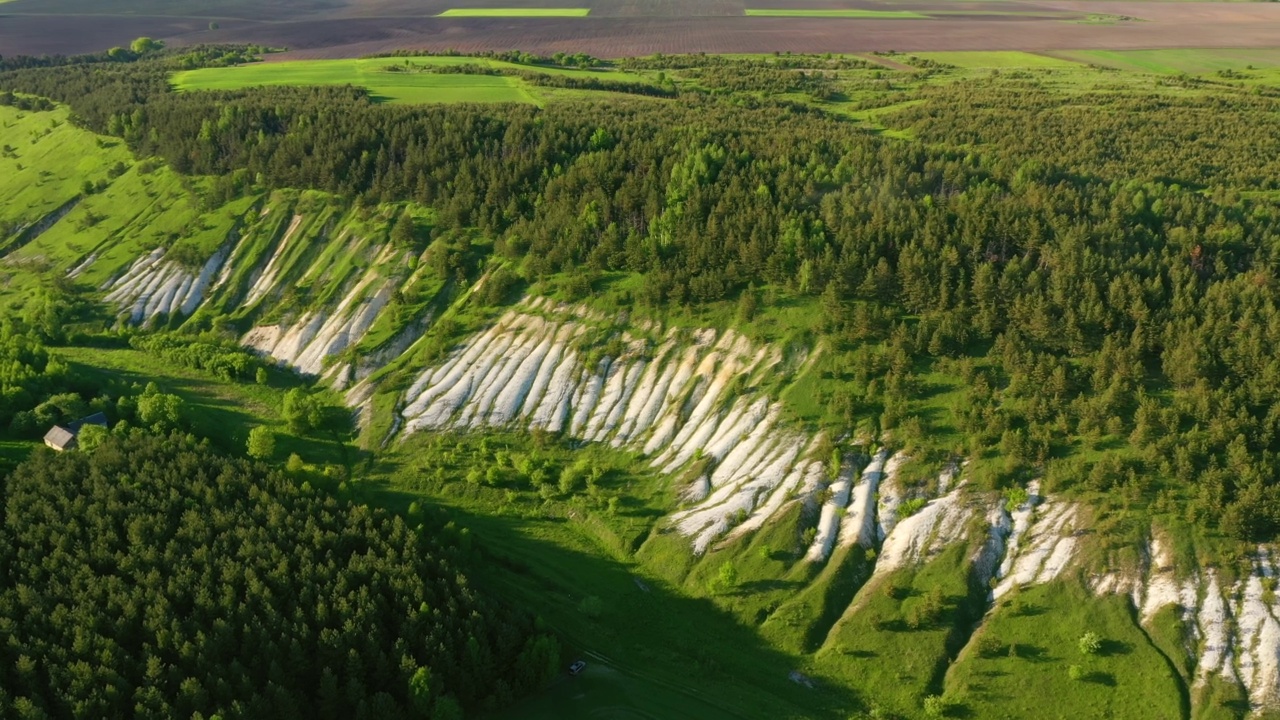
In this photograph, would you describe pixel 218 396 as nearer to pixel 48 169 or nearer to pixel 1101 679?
pixel 48 169

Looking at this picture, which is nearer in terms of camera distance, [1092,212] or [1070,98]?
[1092,212]

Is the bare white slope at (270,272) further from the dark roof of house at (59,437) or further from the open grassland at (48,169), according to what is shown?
the open grassland at (48,169)

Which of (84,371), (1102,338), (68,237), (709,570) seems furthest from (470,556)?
(68,237)

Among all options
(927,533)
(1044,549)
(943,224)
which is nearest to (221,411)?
(927,533)

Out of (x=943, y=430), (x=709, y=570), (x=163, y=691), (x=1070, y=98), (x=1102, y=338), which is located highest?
(x=1070, y=98)

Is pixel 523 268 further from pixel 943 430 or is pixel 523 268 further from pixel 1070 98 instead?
pixel 1070 98

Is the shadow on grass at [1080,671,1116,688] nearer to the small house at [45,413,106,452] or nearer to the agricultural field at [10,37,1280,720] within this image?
the agricultural field at [10,37,1280,720]
